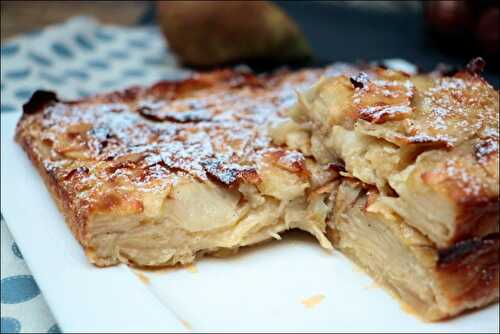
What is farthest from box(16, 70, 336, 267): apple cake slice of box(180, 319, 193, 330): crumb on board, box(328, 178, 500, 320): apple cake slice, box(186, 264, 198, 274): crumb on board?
box(180, 319, 193, 330): crumb on board

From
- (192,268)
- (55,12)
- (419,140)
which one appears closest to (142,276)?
(192,268)

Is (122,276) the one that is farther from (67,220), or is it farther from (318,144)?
(318,144)

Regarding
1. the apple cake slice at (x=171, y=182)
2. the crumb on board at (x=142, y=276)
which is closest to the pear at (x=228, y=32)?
the apple cake slice at (x=171, y=182)

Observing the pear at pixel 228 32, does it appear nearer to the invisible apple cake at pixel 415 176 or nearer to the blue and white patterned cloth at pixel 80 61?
the blue and white patterned cloth at pixel 80 61

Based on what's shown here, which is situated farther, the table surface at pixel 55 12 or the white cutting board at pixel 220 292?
the table surface at pixel 55 12

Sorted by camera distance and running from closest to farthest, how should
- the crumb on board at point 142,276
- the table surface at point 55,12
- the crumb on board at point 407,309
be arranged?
the crumb on board at point 407,309
the crumb on board at point 142,276
the table surface at point 55,12

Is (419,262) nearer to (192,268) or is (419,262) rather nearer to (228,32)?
(192,268)

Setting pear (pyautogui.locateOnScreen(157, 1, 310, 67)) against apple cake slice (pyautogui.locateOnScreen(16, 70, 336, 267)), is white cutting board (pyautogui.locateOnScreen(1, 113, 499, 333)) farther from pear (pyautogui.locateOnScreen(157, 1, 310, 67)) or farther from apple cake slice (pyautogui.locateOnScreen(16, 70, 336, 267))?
pear (pyautogui.locateOnScreen(157, 1, 310, 67))
